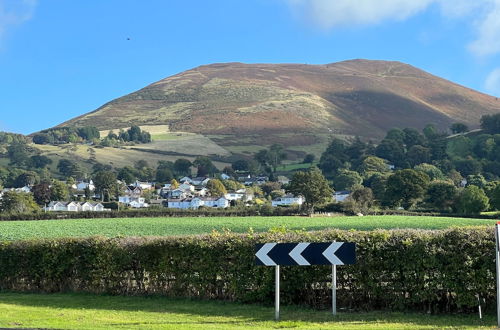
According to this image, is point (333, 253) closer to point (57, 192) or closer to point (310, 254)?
point (310, 254)

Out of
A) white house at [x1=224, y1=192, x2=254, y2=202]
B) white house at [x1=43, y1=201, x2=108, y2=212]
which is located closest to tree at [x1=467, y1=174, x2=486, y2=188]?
white house at [x1=224, y1=192, x2=254, y2=202]

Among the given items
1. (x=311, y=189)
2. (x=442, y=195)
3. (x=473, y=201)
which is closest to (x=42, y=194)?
(x=311, y=189)

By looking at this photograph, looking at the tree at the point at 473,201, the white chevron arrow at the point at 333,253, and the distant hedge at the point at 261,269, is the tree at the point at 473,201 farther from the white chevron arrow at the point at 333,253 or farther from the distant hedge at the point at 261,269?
the white chevron arrow at the point at 333,253

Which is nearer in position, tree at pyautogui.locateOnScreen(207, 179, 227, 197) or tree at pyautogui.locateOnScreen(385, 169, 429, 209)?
tree at pyautogui.locateOnScreen(385, 169, 429, 209)

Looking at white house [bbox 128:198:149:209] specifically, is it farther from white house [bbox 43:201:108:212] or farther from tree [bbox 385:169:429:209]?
tree [bbox 385:169:429:209]

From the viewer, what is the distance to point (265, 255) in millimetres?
15438

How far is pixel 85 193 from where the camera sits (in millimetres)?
191375

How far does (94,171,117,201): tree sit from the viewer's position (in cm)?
18762

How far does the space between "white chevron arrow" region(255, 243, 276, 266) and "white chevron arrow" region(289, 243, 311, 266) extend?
0.50m

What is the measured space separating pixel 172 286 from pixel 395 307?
21.6ft

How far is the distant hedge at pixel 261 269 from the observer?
50.2 ft

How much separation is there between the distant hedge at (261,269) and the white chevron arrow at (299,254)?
1553mm

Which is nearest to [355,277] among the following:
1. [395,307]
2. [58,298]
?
[395,307]

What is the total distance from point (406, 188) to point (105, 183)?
96320mm
